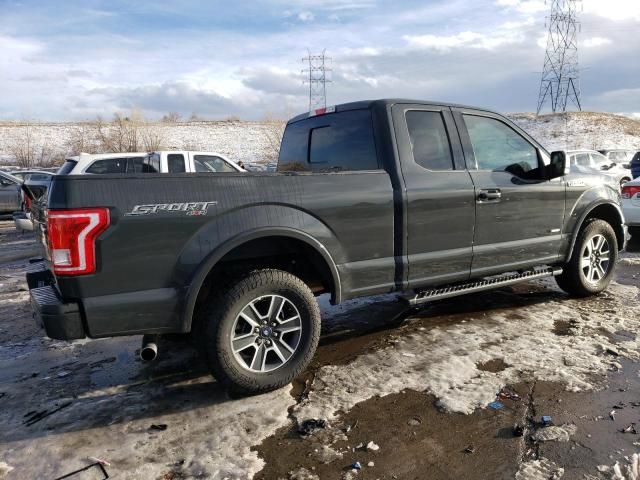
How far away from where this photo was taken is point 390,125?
410 centimetres

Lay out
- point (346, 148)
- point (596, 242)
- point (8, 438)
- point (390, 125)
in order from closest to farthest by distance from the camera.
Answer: point (8, 438) → point (390, 125) → point (346, 148) → point (596, 242)

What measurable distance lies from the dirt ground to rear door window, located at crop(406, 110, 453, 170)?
61.3 inches

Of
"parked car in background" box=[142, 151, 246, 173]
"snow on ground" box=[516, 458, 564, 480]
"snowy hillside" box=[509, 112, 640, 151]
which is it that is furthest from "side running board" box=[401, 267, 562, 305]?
"snowy hillside" box=[509, 112, 640, 151]

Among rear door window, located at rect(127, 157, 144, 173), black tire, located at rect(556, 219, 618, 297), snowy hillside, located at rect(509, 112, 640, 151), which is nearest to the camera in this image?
black tire, located at rect(556, 219, 618, 297)

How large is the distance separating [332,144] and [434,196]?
→ 104cm

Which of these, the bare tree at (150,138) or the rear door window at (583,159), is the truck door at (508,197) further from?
the bare tree at (150,138)

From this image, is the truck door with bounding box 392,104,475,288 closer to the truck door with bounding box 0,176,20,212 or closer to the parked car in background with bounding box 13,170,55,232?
the parked car in background with bounding box 13,170,55,232

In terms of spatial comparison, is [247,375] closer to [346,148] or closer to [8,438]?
[8,438]

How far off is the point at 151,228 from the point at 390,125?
6.81 feet

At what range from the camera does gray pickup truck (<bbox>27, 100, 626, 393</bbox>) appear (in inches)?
119

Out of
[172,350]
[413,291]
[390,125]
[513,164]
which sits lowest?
[172,350]

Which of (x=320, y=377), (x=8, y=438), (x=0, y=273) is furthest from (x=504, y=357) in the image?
(x=0, y=273)

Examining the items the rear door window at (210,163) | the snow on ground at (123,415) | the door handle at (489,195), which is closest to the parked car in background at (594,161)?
the rear door window at (210,163)

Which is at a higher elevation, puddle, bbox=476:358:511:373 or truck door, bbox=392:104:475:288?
truck door, bbox=392:104:475:288
